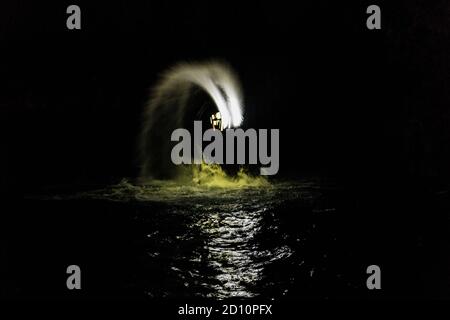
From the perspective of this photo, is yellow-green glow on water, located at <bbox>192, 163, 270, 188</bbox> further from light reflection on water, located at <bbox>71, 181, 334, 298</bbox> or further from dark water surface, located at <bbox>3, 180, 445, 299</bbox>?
dark water surface, located at <bbox>3, 180, 445, 299</bbox>

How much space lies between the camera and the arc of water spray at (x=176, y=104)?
1391 centimetres

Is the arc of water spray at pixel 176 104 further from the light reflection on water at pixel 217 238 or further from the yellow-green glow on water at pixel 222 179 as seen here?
the light reflection on water at pixel 217 238

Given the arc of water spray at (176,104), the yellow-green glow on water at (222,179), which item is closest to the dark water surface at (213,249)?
the yellow-green glow on water at (222,179)

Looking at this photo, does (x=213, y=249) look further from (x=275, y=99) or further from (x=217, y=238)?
(x=275, y=99)

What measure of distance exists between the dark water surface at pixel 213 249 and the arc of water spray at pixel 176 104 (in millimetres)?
4667

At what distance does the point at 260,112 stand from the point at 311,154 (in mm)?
2809

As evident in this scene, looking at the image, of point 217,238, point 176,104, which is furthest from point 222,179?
point 217,238

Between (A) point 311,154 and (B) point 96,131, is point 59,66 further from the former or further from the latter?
(A) point 311,154

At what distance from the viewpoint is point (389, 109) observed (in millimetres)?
16547

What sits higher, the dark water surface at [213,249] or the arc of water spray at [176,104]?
the arc of water spray at [176,104]

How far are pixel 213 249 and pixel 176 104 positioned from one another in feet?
34.5

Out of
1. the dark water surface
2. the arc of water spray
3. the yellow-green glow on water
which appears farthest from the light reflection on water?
the arc of water spray

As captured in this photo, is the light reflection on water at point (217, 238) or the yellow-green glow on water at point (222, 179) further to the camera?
the yellow-green glow on water at point (222, 179)

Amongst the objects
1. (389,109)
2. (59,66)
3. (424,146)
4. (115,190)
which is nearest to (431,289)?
(115,190)
